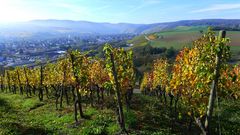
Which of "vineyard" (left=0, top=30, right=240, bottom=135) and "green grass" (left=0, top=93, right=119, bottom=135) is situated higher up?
"vineyard" (left=0, top=30, right=240, bottom=135)

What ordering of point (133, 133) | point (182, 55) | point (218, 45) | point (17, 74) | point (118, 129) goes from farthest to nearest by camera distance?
1. point (17, 74)
2. point (118, 129)
3. point (133, 133)
4. point (182, 55)
5. point (218, 45)

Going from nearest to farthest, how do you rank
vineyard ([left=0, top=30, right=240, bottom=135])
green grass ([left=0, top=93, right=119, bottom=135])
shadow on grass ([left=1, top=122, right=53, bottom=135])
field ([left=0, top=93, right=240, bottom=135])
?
vineyard ([left=0, top=30, right=240, bottom=135]) → field ([left=0, top=93, right=240, bottom=135]) → green grass ([left=0, top=93, right=119, bottom=135]) → shadow on grass ([left=1, top=122, right=53, bottom=135])

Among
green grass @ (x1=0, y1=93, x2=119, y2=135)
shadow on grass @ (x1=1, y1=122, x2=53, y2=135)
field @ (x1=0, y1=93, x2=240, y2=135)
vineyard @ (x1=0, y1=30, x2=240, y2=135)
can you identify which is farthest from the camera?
shadow on grass @ (x1=1, y1=122, x2=53, y2=135)

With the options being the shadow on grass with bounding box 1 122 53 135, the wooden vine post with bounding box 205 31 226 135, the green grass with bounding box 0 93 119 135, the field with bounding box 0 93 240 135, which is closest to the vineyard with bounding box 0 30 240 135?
the wooden vine post with bounding box 205 31 226 135

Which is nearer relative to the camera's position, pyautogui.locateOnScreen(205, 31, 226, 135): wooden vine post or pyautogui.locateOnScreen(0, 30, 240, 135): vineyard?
pyautogui.locateOnScreen(205, 31, 226, 135): wooden vine post

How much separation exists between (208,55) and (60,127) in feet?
79.6

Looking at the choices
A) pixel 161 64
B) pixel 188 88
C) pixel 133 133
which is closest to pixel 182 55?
pixel 188 88

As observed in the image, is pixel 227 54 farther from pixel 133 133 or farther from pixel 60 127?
pixel 60 127

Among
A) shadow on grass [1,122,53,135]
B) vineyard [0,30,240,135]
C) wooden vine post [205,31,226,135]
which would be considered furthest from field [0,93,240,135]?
wooden vine post [205,31,226,135]

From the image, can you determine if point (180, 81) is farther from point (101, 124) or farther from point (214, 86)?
point (101, 124)

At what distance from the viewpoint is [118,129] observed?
31.4 metres

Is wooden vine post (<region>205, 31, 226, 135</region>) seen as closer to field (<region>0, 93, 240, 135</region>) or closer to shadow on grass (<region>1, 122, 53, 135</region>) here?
field (<region>0, 93, 240, 135</region>)

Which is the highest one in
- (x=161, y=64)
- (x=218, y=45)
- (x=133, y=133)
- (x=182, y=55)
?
(x=218, y=45)

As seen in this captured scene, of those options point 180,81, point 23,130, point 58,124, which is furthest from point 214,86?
point 58,124
